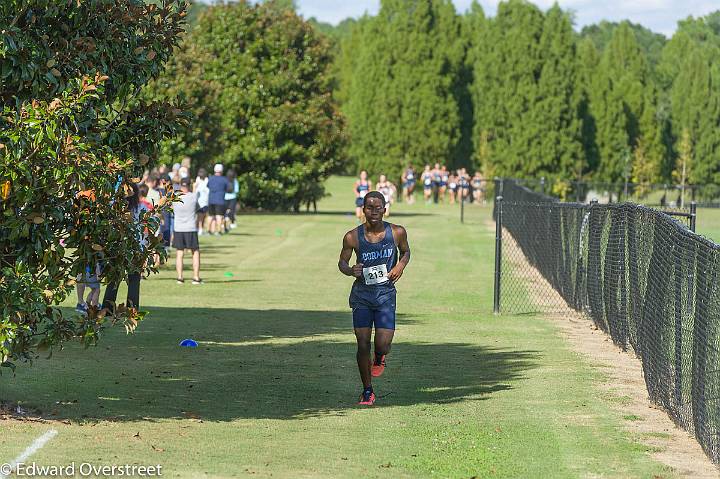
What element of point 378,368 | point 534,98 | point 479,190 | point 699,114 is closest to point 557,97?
point 534,98

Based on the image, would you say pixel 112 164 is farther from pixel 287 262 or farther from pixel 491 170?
pixel 491 170

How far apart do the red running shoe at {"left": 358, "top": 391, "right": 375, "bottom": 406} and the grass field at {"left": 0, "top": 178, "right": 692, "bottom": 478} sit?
0.34 feet

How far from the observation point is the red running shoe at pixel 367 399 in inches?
486

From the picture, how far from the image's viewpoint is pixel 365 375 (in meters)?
12.3

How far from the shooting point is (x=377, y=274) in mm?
12070

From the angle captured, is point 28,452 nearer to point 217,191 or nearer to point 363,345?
point 363,345

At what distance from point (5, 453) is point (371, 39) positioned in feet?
249

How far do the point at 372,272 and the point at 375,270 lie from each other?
31 millimetres

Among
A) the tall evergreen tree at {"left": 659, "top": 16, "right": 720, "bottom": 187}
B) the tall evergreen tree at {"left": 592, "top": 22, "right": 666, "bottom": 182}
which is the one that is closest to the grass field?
the tall evergreen tree at {"left": 592, "top": 22, "right": 666, "bottom": 182}

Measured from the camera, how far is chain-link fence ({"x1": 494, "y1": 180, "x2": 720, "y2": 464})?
1035cm

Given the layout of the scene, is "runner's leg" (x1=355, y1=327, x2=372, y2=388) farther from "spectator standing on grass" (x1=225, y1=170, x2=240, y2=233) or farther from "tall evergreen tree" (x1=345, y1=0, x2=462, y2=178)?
"tall evergreen tree" (x1=345, y1=0, x2=462, y2=178)

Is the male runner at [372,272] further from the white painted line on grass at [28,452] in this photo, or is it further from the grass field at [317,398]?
the white painted line on grass at [28,452]

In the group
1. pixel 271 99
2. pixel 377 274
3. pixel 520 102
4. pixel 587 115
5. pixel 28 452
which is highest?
pixel 520 102

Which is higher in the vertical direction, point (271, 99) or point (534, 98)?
point (534, 98)
